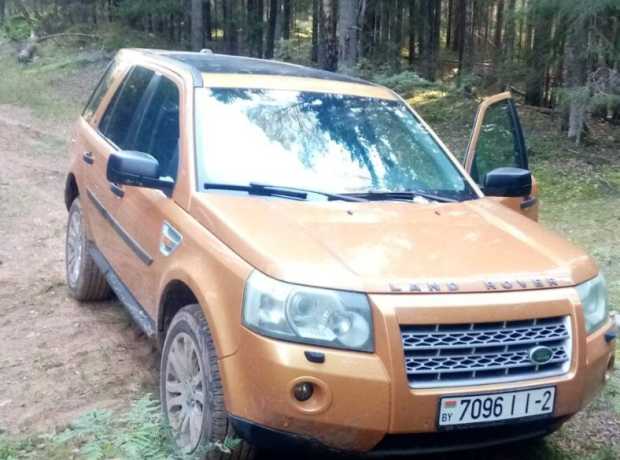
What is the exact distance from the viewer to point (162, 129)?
4.75 meters

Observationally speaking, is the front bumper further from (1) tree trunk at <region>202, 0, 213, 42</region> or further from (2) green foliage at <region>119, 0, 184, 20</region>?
(1) tree trunk at <region>202, 0, 213, 42</region>

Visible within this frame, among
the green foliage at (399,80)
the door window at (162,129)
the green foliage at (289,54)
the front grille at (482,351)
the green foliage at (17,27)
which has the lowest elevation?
the green foliage at (17,27)

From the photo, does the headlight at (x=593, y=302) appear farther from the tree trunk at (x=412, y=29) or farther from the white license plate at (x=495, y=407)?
the tree trunk at (x=412, y=29)

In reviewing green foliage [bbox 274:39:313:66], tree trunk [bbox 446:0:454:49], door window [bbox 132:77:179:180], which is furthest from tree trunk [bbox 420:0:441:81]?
door window [bbox 132:77:179:180]

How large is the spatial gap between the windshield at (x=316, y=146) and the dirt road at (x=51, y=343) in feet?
4.94

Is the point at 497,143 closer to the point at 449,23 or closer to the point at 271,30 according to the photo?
the point at 271,30

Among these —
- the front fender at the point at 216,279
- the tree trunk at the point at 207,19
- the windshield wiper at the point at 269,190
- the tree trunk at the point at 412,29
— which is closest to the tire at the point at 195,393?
the front fender at the point at 216,279

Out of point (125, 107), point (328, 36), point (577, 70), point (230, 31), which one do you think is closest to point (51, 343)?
point (125, 107)

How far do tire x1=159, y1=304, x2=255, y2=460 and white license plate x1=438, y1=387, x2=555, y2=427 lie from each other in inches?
34.1

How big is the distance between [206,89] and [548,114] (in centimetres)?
1265

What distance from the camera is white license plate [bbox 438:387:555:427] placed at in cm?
307

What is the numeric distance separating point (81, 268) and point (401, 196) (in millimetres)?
2973

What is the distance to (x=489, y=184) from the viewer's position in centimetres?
464

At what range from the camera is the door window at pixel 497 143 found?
5258 millimetres
